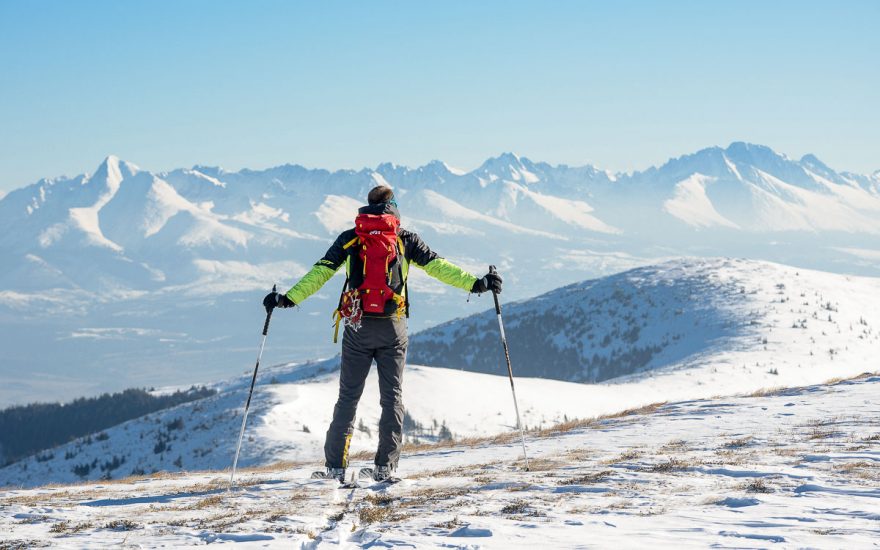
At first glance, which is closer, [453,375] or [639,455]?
[639,455]

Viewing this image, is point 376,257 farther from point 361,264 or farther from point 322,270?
point 322,270

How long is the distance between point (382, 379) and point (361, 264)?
5.33 feet

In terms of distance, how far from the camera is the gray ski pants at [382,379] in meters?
10.9

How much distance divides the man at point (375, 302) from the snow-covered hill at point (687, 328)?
185 ft

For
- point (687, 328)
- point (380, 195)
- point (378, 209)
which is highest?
point (687, 328)

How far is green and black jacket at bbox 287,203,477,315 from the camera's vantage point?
10.8 meters

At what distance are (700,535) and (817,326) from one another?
307 ft

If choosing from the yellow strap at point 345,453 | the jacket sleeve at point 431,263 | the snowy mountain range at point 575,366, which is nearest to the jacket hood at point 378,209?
the jacket sleeve at point 431,263

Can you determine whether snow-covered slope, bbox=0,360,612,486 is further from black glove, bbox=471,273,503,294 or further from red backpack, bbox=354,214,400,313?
red backpack, bbox=354,214,400,313

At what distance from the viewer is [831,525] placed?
7.15 m

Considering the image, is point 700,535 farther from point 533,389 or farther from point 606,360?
point 606,360

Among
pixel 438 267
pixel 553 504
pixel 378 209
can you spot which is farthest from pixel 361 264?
pixel 553 504

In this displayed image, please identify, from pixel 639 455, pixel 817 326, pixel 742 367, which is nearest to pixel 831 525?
pixel 639 455

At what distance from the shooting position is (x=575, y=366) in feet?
391
